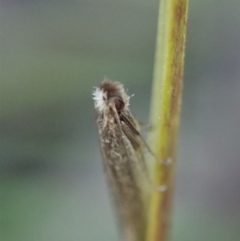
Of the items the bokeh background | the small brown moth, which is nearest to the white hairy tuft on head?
the small brown moth

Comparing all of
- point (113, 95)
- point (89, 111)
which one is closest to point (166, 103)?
point (113, 95)

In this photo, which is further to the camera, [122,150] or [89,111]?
[89,111]

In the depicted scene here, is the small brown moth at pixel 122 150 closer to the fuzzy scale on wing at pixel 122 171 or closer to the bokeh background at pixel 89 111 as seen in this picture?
the fuzzy scale on wing at pixel 122 171

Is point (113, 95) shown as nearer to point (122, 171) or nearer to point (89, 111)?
point (122, 171)

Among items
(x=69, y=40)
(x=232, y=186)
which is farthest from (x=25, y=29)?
(x=232, y=186)

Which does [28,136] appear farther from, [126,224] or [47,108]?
[126,224]

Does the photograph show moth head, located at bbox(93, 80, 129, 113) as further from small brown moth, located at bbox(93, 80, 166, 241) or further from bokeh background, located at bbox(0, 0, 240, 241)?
bokeh background, located at bbox(0, 0, 240, 241)

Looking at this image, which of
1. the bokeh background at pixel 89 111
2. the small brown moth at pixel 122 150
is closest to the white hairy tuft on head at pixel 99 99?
the small brown moth at pixel 122 150
